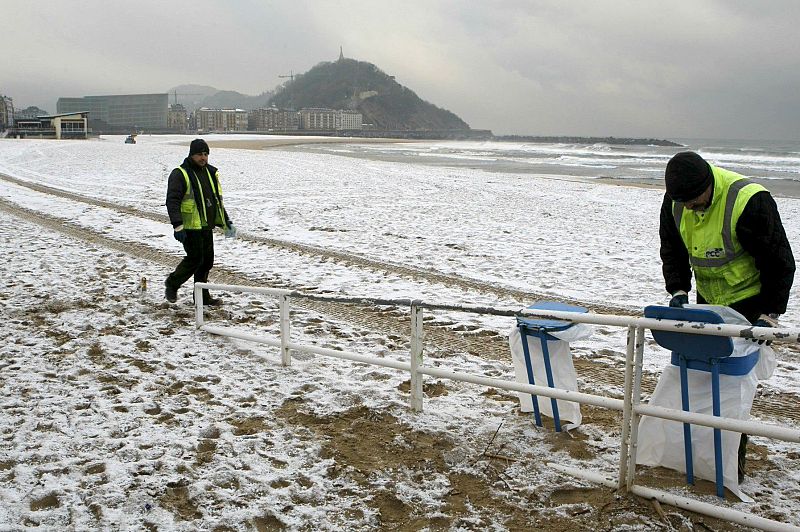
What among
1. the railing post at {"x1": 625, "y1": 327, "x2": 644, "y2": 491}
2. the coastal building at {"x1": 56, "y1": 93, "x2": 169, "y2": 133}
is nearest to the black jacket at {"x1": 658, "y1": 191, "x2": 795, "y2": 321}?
the railing post at {"x1": 625, "y1": 327, "x2": 644, "y2": 491}

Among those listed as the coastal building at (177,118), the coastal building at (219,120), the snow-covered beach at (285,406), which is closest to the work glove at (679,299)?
the snow-covered beach at (285,406)

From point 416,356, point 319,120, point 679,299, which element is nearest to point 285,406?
point 416,356

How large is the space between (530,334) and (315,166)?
89.2 feet

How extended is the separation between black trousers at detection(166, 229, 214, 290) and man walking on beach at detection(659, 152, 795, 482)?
204 inches

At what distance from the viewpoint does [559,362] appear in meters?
4.19

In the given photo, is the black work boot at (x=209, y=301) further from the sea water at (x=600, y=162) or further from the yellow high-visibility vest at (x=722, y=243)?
the sea water at (x=600, y=162)

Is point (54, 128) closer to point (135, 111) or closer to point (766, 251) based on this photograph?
point (766, 251)

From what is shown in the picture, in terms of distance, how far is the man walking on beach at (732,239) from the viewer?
3303mm

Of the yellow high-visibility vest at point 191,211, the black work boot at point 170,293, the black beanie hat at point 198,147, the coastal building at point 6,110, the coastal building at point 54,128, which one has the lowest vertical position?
the black work boot at point 170,293

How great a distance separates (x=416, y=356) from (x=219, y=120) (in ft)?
645

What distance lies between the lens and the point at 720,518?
122 inches

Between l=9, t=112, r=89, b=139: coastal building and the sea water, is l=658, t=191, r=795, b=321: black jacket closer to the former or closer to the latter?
the sea water

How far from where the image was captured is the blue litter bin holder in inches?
160

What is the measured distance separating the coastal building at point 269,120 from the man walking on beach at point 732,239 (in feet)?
628
